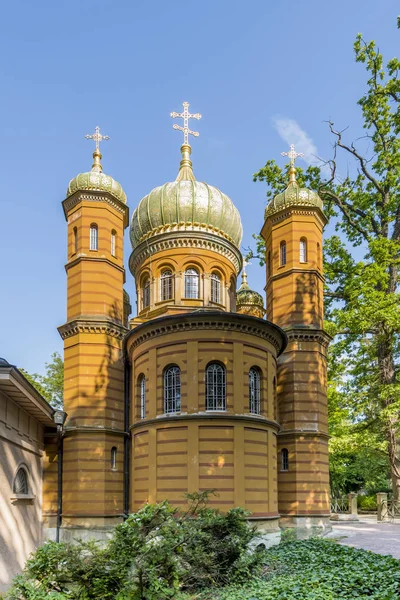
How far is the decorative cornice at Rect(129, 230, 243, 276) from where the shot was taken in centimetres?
2630

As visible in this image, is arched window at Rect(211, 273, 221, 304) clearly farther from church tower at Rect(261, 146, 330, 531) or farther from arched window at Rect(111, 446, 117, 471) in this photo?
arched window at Rect(111, 446, 117, 471)

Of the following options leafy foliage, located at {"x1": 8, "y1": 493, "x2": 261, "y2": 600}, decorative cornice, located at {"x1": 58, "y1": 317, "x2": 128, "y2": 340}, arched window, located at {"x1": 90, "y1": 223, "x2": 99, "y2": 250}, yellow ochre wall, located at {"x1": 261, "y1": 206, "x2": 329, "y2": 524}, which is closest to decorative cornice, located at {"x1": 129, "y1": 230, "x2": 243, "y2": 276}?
yellow ochre wall, located at {"x1": 261, "y1": 206, "x2": 329, "y2": 524}

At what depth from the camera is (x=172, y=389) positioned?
65.4 ft

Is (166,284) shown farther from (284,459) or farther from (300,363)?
(284,459)

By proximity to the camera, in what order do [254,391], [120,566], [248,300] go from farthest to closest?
[248,300]
[254,391]
[120,566]

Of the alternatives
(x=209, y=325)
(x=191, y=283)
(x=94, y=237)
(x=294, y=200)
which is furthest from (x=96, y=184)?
(x=209, y=325)

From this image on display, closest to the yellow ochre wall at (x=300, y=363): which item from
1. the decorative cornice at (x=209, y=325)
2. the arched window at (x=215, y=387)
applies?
the decorative cornice at (x=209, y=325)

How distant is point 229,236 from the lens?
91.0 feet

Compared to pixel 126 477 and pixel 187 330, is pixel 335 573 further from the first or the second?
pixel 126 477

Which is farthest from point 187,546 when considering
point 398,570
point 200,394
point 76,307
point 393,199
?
point 393,199

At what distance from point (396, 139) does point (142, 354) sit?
17.8 m

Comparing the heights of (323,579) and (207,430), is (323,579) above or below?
below

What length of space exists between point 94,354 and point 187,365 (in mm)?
5179

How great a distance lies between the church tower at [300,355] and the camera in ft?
73.9
